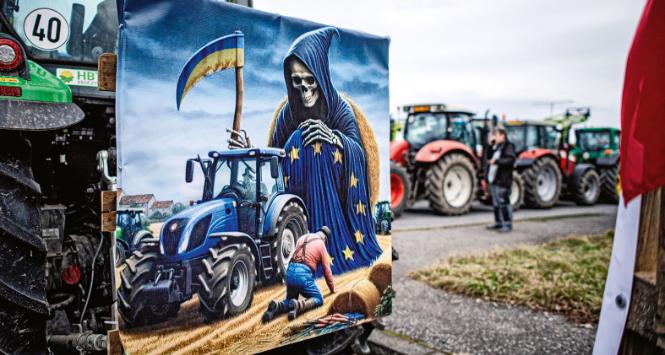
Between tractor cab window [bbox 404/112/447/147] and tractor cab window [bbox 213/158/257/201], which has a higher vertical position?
tractor cab window [bbox 404/112/447/147]

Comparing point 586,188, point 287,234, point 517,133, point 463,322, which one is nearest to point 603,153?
point 586,188

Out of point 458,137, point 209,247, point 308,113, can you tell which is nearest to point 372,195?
point 308,113

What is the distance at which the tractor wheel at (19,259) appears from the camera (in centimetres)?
203

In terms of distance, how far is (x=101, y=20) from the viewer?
10.6ft

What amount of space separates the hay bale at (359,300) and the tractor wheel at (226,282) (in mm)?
625

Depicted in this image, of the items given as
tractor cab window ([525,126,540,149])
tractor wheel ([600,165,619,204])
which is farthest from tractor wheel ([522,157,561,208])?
tractor wheel ([600,165,619,204])

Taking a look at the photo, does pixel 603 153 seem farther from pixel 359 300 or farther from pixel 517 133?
pixel 359 300

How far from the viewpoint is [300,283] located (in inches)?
112

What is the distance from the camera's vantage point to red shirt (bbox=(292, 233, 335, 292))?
2.83 m

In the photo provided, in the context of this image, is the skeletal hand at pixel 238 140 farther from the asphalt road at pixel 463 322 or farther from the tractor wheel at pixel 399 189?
the tractor wheel at pixel 399 189

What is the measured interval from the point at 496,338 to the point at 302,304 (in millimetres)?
2230

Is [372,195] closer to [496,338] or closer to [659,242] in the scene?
[659,242]

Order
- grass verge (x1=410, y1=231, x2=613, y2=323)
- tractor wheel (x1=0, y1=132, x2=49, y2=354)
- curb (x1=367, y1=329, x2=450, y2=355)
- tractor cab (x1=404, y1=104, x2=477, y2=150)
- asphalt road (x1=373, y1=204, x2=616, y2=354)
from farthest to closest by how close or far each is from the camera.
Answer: tractor cab (x1=404, y1=104, x2=477, y2=150) < grass verge (x1=410, y1=231, x2=613, y2=323) < asphalt road (x1=373, y1=204, x2=616, y2=354) < curb (x1=367, y1=329, x2=450, y2=355) < tractor wheel (x1=0, y1=132, x2=49, y2=354)

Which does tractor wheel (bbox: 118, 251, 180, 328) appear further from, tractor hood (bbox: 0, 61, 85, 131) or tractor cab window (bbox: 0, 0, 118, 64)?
tractor cab window (bbox: 0, 0, 118, 64)
